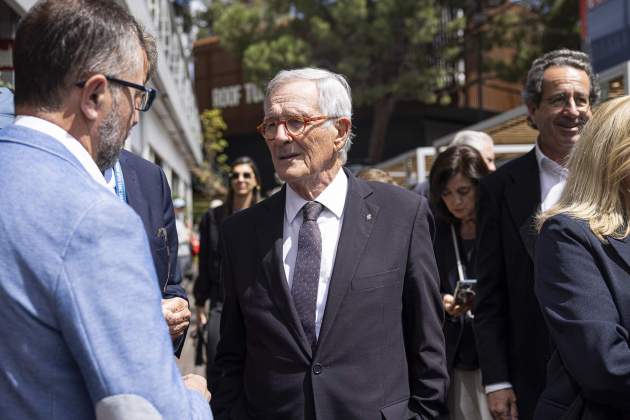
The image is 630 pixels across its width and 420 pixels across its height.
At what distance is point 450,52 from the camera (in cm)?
2727

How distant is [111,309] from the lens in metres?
1.59

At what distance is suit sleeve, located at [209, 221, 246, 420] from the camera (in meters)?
3.16

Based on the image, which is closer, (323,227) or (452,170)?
(323,227)

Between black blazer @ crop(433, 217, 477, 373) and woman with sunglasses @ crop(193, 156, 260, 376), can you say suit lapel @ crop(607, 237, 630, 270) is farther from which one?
woman with sunglasses @ crop(193, 156, 260, 376)

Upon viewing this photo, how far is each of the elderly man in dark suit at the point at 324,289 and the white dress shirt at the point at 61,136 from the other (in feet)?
4.28

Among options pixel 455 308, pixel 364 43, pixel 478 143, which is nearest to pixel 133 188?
pixel 455 308

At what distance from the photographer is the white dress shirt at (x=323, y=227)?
3.01 m

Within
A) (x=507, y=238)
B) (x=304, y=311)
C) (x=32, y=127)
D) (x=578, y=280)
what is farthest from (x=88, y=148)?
(x=507, y=238)

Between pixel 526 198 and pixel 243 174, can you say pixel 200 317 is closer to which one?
pixel 243 174

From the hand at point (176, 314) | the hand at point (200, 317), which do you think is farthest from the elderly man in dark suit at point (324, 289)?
the hand at point (200, 317)

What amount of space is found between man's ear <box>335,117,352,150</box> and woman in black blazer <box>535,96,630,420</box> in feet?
2.79

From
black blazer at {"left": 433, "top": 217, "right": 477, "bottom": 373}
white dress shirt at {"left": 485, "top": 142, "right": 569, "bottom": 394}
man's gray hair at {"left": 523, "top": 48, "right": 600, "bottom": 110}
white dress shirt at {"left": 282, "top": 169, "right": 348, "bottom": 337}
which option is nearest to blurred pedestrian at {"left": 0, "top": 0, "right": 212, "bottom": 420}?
white dress shirt at {"left": 282, "top": 169, "right": 348, "bottom": 337}

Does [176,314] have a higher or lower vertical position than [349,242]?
lower

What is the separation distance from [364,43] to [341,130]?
79.6 ft
